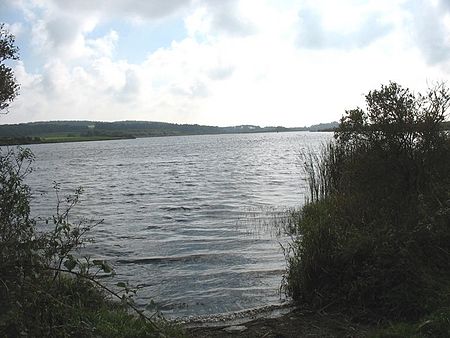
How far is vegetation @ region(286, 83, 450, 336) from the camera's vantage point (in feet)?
22.5

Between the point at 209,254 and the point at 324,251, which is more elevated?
the point at 324,251

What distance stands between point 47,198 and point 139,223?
11.5m

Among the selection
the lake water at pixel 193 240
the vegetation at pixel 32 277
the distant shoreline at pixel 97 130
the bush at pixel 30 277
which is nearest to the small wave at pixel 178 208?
the lake water at pixel 193 240

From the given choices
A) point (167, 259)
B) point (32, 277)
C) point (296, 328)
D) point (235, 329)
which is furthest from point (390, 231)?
point (167, 259)

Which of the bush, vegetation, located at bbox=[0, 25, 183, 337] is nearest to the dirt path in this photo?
vegetation, located at bbox=[0, 25, 183, 337]

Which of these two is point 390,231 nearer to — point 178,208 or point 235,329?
point 235,329

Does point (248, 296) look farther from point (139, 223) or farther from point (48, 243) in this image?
point (139, 223)

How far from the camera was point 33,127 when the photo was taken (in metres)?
137

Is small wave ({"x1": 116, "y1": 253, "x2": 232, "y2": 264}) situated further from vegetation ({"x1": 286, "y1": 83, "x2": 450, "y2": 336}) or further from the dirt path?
the dirt path

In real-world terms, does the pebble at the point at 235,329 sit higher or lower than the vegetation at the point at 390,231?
lower

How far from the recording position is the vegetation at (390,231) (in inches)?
270

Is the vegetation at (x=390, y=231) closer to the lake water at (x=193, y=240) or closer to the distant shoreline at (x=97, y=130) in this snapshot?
the lake water at (x=193, y=240)

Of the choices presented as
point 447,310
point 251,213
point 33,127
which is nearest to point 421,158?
point 447,310

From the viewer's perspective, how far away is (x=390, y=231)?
24.9 ft
